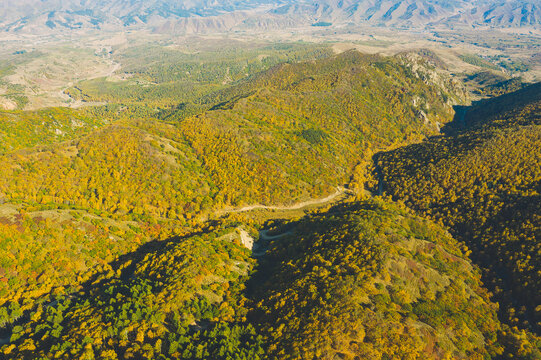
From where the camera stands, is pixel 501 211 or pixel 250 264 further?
pixel 501 211

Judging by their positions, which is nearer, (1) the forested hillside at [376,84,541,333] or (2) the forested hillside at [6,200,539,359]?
(2) the forested hillside at [6,200,539,359]

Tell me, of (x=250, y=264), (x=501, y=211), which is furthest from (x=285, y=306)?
(x=501, y=211)

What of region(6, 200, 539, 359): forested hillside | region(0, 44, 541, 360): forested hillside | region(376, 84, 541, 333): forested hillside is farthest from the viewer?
region(376, 84, 541, 333): forested hillside

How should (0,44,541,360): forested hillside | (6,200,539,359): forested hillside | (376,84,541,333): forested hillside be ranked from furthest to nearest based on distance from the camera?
(376,84,541,333): forested hillside
(0,44,541,360): forested hillside
(6,200,539,359): forested hillside

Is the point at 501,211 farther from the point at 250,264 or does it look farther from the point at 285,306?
the point at 285,306

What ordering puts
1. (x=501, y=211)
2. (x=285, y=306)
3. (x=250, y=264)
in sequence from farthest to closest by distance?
(x=501, y=211)
(x=250, y=264)
(x=285, y=306)

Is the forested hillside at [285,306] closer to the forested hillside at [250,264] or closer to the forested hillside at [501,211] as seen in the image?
the forested hillside at [250,264]

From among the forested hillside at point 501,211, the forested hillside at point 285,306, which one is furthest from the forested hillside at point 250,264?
the forested hillside at point 501,211

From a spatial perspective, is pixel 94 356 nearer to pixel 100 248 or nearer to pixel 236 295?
pixel 236 295

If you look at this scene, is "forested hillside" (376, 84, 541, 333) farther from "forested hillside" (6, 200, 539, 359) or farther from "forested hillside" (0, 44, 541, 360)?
"forested hillside" (6, 200, 539, 359)

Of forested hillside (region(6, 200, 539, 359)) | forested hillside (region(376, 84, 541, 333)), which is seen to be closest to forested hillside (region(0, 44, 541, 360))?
forested hillside (region(6, 200, 539, 359))

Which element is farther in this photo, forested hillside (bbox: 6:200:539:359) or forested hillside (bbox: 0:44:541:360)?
forested hillside (bbox: 0:44:541:360)
